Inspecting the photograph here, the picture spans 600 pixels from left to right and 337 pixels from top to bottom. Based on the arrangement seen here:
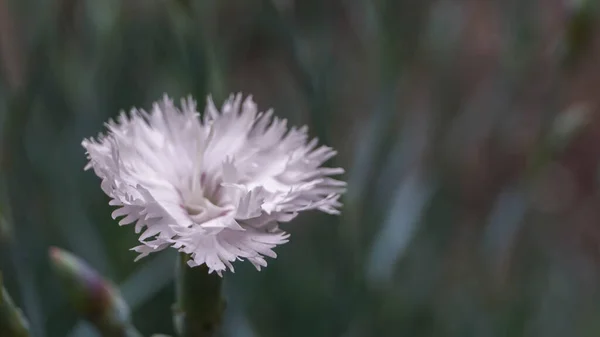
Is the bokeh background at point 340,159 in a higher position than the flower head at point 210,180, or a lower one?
higher

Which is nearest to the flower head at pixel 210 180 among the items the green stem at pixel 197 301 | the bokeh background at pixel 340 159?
the green stem at pixel 197 301

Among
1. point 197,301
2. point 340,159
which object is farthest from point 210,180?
point 340,159

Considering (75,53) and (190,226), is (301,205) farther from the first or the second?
(75,53)

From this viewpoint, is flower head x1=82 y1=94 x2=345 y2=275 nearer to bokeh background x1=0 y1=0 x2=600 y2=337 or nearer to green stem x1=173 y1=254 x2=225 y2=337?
green stem x1=173 y1=254 x2=225 y2=337

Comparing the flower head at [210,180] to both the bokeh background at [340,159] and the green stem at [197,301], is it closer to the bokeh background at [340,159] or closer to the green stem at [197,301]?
the green stem at [197,301]

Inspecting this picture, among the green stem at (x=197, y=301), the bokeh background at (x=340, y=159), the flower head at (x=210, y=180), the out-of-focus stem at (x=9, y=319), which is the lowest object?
the out-of-focus stem at (x=9, y=319)

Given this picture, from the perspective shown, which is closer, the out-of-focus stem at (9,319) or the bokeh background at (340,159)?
the out-of-focus stem at (9,319)
